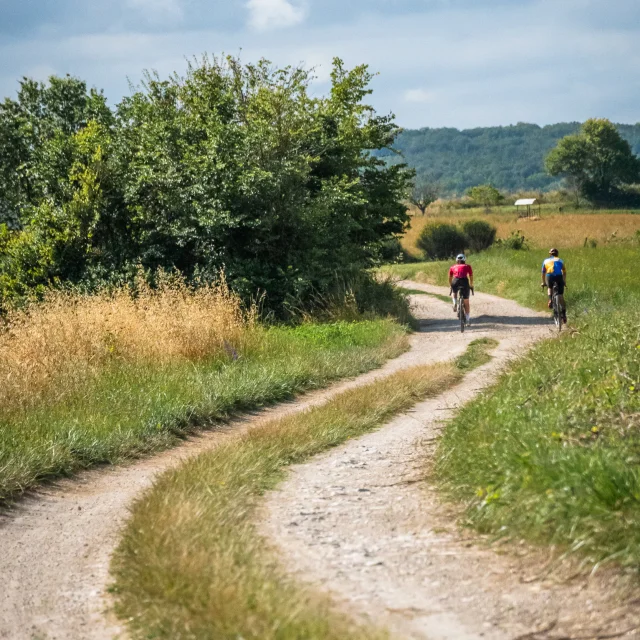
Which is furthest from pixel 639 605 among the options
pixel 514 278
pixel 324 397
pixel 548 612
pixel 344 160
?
pixel 514 278

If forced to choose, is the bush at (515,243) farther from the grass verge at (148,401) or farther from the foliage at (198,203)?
the grass verge at (148,401)

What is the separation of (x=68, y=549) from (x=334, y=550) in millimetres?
2215

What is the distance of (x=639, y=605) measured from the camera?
4.60 metres

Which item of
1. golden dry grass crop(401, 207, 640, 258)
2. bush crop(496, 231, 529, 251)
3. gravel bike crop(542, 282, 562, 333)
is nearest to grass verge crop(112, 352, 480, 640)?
gravel bike crop(542, 282, 562, 333)

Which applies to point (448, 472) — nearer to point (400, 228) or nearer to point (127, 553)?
point (127, 553)

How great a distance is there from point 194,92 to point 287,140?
4.34 m

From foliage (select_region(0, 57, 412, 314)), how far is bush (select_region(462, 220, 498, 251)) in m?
30.2

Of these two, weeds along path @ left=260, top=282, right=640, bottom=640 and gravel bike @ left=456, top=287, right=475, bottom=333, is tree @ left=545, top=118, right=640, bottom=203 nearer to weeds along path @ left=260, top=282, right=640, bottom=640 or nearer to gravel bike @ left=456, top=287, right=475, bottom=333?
gravel bike @ left=456, top=287, right=475, bottom=333

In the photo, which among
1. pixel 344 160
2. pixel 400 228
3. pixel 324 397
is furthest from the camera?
pixel 400 228

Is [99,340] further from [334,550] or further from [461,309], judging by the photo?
[461,309]

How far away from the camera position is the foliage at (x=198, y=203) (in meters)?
22.2

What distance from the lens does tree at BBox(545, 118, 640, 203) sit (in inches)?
4462

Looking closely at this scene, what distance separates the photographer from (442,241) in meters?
56.0

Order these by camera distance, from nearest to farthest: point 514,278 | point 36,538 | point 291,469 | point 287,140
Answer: point 36,538, point 291,469, point 287,140, point 514,278
